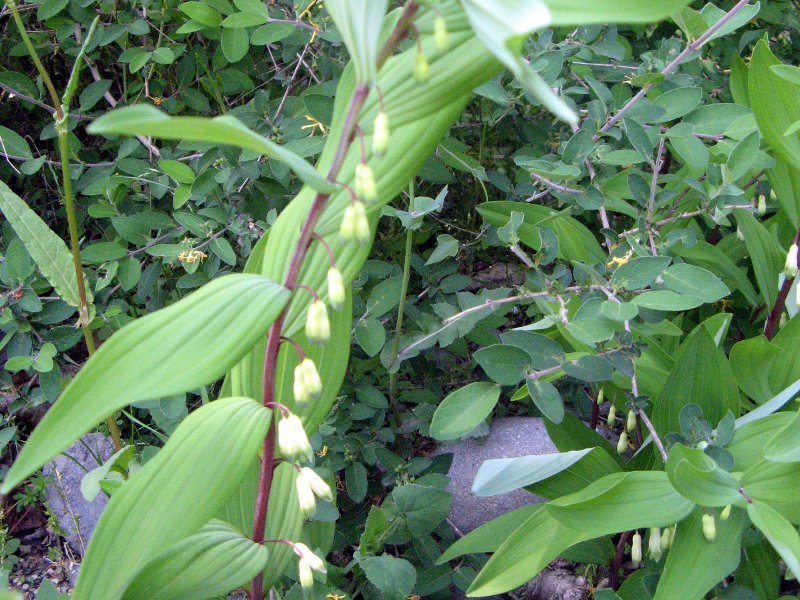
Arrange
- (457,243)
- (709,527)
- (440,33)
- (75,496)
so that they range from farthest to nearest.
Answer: (75,496) → (457,243) → (709,527) → (440,33)

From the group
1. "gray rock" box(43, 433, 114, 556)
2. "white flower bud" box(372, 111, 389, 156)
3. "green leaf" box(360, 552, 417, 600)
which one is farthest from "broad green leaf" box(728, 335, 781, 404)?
"gray rock" box(43, 433, 114, 556)

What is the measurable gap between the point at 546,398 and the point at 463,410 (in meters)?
0.16

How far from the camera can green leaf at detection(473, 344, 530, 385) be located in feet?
4.72

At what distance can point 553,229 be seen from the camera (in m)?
1.83

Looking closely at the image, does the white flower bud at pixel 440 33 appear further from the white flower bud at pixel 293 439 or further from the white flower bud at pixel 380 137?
the white flower bud at pixel 293 439

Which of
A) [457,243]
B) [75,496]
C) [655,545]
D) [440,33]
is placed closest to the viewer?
[440,33]

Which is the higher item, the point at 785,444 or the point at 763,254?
the point at 785,444

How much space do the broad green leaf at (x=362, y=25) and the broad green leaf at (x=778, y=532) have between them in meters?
0.84

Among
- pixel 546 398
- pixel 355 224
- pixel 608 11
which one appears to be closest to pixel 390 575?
pixel 546 398

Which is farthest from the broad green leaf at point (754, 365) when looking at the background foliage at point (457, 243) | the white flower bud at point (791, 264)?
the white flower bud at point (791, 264)

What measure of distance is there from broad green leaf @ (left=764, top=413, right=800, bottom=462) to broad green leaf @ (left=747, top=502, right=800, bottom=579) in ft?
0.32

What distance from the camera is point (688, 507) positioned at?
48.1 inches

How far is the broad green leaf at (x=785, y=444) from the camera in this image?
3.59ft

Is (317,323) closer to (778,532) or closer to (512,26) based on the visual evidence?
(512,26)
